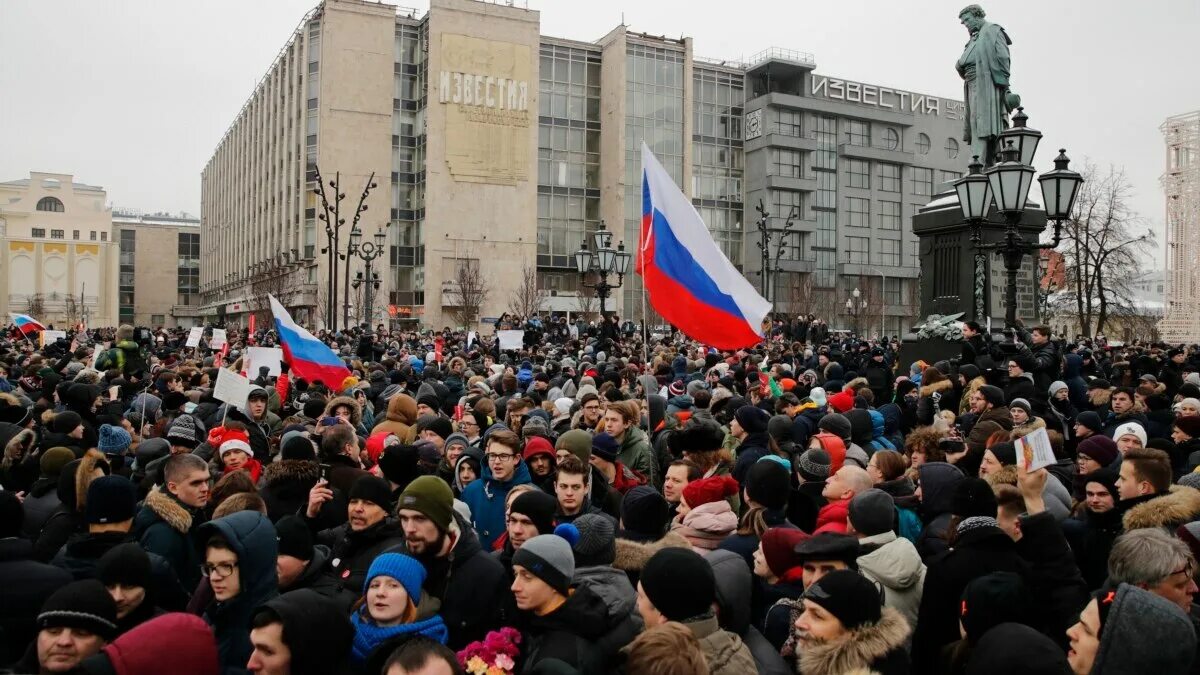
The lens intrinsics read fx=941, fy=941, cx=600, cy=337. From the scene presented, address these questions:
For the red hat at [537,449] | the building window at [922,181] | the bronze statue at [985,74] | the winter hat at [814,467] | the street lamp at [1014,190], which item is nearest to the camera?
the winter hat at [814,467]

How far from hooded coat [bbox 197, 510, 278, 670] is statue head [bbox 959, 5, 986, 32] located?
16443mm

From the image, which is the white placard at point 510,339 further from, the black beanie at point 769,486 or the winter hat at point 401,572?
the winter hat at point 401,572

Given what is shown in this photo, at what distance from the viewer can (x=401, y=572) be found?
3.95 m

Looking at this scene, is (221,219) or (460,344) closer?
(460,344)

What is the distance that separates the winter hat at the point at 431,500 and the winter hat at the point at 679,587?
4.08 feet

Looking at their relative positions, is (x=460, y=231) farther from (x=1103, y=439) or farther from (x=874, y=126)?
(x=1103, y=439)

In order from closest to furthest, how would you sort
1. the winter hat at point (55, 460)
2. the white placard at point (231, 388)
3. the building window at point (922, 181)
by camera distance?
the winter hat at point (55, 460), the white placard at point (231, 388), the building window at point (922, 181)

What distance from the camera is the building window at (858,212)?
85625 mm

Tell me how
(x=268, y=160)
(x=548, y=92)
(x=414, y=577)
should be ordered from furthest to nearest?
(x=268, y=160) → (x=548, y=92) → (x=414, y=577)

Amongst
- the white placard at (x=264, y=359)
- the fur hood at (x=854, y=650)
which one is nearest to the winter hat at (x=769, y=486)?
the fur hood at (x=854, y=650)

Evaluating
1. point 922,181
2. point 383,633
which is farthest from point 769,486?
point 922,181

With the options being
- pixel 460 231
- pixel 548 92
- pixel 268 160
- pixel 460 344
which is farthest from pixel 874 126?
pixel 460 344

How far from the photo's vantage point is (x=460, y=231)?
232ft

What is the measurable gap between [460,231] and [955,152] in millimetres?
50364
